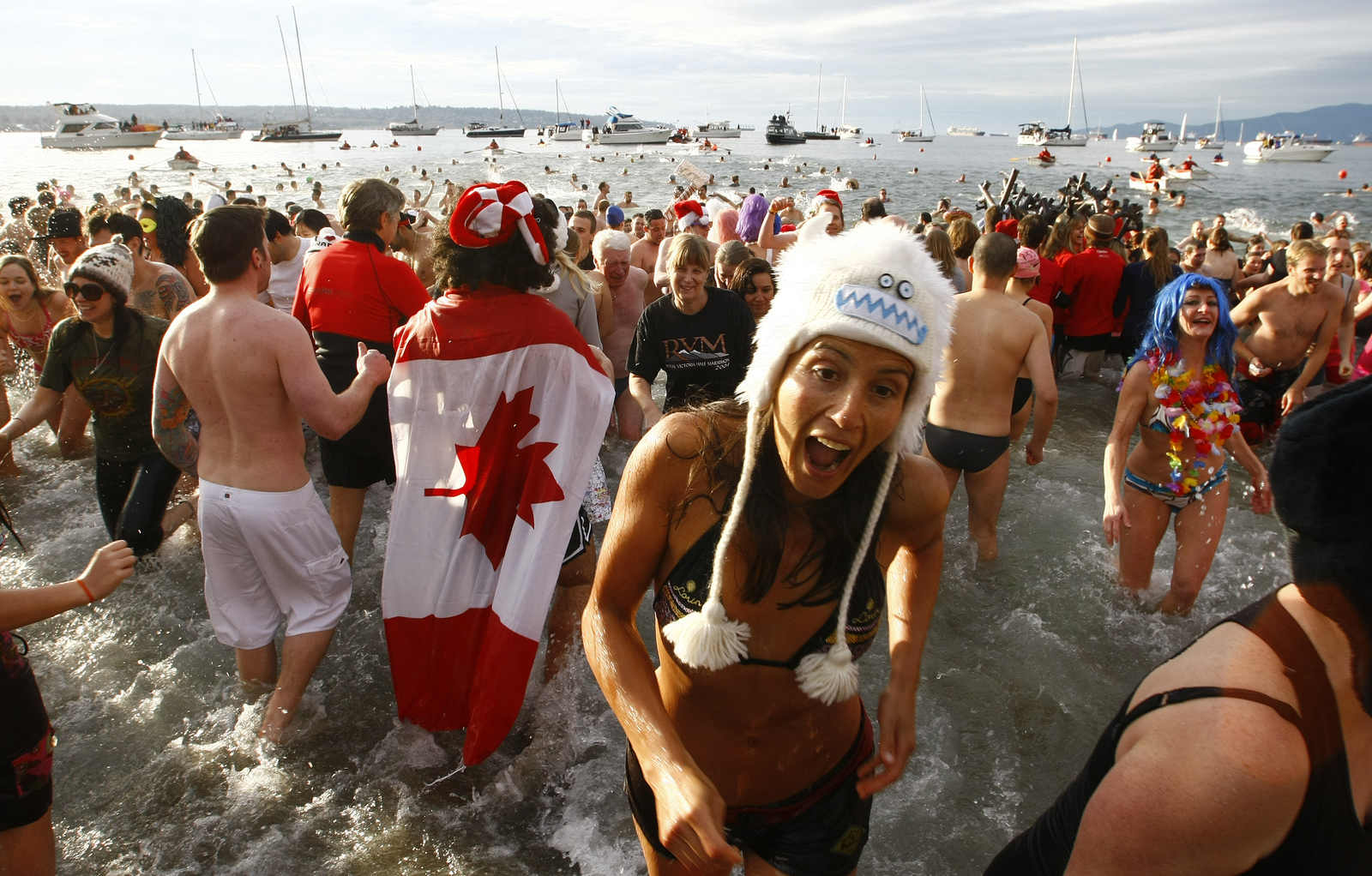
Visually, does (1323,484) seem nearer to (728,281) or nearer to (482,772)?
(482,772)

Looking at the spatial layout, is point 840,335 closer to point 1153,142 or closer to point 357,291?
point 357,291

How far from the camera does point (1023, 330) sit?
4520 mm

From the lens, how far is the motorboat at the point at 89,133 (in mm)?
62625

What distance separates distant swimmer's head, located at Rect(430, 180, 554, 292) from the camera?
9.60 ft

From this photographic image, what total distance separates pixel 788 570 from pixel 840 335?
574mm

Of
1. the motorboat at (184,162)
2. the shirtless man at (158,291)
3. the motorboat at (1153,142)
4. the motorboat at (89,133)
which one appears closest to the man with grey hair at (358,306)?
the shirtless man at (158,291)

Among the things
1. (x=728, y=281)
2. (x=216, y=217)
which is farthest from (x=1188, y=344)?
(x=216, y=217)

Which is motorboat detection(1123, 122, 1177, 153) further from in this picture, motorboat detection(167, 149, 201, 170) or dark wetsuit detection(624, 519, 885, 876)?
dark wetsuit detection(624, 519, 885, 876)

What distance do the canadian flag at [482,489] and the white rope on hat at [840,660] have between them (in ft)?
4.95

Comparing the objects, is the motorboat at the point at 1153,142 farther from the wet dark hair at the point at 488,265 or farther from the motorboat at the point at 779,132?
the wet dark hair at the point at 488,265

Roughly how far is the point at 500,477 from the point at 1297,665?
8.67ft

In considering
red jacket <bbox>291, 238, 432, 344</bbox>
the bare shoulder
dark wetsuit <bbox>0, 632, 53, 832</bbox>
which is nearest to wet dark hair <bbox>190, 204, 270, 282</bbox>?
red jacket <bbox>291, 238, 432, 344</bbox>

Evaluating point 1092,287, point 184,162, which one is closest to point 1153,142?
point 184,162

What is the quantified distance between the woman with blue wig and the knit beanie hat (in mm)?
5122
